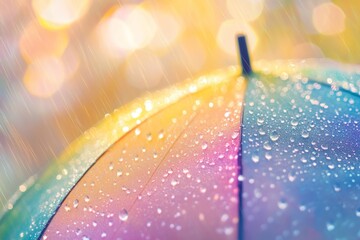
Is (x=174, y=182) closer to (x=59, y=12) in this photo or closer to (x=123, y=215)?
(x=123, y=215)

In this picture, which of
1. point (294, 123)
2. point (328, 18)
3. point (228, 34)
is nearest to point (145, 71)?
point (228, 34)

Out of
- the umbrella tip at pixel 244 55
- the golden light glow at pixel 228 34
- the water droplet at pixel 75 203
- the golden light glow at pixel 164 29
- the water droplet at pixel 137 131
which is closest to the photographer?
the water droplet at pixel 75 203

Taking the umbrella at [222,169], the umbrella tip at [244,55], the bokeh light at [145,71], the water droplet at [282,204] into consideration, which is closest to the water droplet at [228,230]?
the umbrella at [222,169]

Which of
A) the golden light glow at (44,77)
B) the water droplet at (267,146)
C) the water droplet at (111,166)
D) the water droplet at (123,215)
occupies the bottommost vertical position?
the water droplet at (123,215)

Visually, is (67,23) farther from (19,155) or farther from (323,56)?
(323,56)

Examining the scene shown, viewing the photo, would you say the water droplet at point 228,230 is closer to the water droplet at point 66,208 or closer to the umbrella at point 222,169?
the umbrella at point 222,169

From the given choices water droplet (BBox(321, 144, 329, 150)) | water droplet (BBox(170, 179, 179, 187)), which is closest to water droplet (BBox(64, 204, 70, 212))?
water droplet (BBox(170, 179, 179, 187))

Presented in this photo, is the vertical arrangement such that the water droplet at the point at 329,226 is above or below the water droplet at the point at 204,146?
below

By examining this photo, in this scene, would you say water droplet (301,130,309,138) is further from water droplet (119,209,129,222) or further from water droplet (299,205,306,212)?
water droplet (119,209,129,222)
